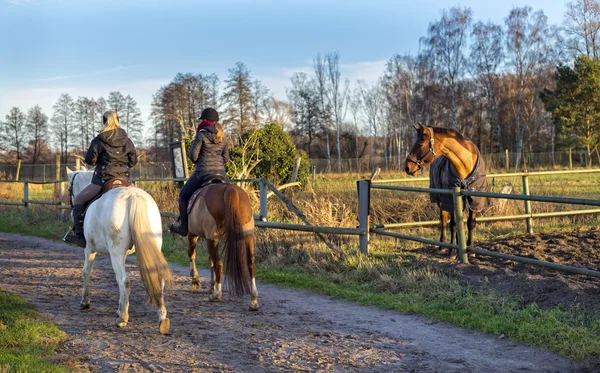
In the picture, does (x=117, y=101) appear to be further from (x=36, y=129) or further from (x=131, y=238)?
(x=131, y=238)

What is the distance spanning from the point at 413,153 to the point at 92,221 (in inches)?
197

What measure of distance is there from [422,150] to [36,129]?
176 feet

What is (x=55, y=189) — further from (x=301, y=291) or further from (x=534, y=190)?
(x=534, y=190)

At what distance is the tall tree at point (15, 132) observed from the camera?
5225 centimetres

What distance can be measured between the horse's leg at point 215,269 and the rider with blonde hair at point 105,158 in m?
1.36

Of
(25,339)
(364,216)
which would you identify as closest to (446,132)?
(364,216)

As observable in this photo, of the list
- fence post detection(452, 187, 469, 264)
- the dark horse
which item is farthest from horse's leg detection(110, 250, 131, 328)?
the dark horse

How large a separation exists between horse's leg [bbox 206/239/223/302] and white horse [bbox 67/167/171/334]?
1.27 m

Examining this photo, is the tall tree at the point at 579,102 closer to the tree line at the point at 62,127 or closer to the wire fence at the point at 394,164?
the wire fence at the point at 394,164

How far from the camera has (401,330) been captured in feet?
17.6

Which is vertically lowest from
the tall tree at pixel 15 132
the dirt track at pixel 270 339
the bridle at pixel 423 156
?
the dirt track at pixel 270 339

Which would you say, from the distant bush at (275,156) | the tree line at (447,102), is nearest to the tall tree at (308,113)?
the tree line at (447,102)

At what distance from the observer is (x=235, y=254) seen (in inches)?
235

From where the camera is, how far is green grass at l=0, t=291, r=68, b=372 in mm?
4027
